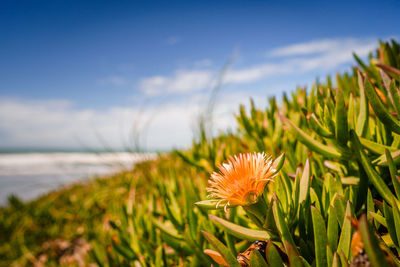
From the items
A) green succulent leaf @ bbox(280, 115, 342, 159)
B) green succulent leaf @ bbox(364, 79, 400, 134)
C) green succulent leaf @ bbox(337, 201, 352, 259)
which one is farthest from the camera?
green succulent leaf @ bbox(280, 115, 342, 159)

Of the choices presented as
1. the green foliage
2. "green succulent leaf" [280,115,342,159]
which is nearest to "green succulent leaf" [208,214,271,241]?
the green foliage

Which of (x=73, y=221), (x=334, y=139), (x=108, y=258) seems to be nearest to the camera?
(x=334, y=139)

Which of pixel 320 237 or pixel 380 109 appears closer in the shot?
pixel 320 237

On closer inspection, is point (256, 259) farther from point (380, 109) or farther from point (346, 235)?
point (380, 109)

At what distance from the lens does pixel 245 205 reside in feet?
1.71

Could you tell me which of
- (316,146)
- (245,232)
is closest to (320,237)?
(245,232)

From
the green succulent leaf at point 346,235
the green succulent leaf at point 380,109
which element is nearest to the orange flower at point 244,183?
the green succulent leaf at point 346,235

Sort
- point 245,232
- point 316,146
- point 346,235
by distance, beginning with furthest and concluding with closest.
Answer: point 316,146 → point 245,232 → point 346,235

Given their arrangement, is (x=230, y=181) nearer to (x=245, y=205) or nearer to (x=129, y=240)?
(x=245, y=205)

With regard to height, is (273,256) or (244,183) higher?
(244,183)

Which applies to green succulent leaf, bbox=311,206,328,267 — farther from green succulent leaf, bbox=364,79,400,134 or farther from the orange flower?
green succulent leaf, bbox=364,79,400,134

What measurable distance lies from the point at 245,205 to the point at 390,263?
0.78 ft

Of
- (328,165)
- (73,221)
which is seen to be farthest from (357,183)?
(73,221)

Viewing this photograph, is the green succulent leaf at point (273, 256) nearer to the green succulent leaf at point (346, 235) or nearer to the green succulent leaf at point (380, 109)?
the green succulent leaf at point (346, 235)
